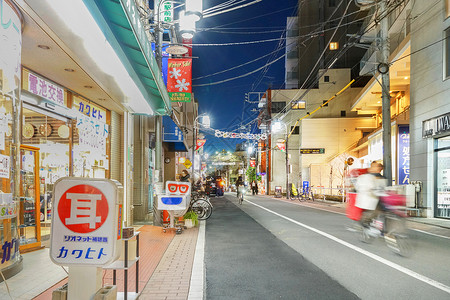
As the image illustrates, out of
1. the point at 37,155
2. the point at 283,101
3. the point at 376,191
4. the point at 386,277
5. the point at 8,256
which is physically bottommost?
the point at 386,277

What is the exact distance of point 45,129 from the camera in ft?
30.7

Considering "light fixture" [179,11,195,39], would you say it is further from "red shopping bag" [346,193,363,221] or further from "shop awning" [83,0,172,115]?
"red shopping bag" [346,193,363,221]

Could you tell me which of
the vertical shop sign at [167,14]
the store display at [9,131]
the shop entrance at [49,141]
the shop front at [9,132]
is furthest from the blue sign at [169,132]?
the store display at [9,131]

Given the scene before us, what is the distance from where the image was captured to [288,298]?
15.5 ft

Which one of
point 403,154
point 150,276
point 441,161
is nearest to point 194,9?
point 150,276

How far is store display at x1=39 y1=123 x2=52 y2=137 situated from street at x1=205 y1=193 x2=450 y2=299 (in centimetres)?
508

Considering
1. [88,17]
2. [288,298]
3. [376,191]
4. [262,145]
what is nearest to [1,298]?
[288,298]

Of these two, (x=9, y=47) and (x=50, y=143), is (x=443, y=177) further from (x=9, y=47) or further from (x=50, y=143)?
(x=9, y=47)

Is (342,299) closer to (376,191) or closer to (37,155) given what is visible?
(376,191)

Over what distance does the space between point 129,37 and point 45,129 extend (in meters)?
3.87

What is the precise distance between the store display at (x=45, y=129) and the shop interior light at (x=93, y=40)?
2.12 m

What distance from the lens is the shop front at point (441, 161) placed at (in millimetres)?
14703

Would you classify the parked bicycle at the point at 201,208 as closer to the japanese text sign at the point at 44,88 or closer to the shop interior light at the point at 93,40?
the shop interior light at the point at 93,40

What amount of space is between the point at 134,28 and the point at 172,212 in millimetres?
5707
